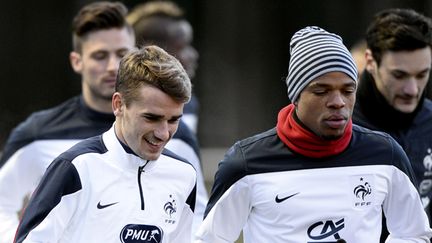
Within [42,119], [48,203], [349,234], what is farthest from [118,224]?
[42,119]

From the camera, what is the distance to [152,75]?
206 inches

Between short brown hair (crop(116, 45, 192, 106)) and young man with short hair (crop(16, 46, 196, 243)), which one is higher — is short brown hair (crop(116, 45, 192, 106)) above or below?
above

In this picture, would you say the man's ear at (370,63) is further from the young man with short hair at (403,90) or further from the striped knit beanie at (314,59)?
the striped knit beanie at (314,59)

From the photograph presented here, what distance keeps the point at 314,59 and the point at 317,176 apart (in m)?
0.47

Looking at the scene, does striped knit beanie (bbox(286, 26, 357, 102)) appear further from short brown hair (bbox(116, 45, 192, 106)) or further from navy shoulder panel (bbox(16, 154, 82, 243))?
navy shoulder panel (bbox(16, 154, 82, 243))

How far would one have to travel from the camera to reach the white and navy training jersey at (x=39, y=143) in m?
6.90

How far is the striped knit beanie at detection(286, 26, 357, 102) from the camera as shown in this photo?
5.22 metres

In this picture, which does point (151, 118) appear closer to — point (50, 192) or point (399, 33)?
point (50, 192)

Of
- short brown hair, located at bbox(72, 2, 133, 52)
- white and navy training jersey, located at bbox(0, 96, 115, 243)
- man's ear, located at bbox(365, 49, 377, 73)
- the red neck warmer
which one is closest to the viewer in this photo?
the red neck warmer

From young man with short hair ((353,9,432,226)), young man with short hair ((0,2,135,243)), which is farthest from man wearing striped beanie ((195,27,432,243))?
young man with short hair ((0,2,135,243))

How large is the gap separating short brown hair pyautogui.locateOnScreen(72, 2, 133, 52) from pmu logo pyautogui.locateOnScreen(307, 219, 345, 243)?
246 cm

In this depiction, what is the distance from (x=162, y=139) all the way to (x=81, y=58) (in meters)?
2.28

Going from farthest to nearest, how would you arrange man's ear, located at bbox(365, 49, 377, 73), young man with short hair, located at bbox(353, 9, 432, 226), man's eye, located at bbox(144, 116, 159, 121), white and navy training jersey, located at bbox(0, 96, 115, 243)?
white and navy training jersey, located at bbox(0, 96, 115, 243) → man's ear, located at bbox(365, 49, 377, 73) → young man with short hair, located at bbox(353, 9, 432, 226) → man's eye, located at bbox(144, 116, 159, 121)

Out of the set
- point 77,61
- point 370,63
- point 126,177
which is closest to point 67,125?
point 77,61
